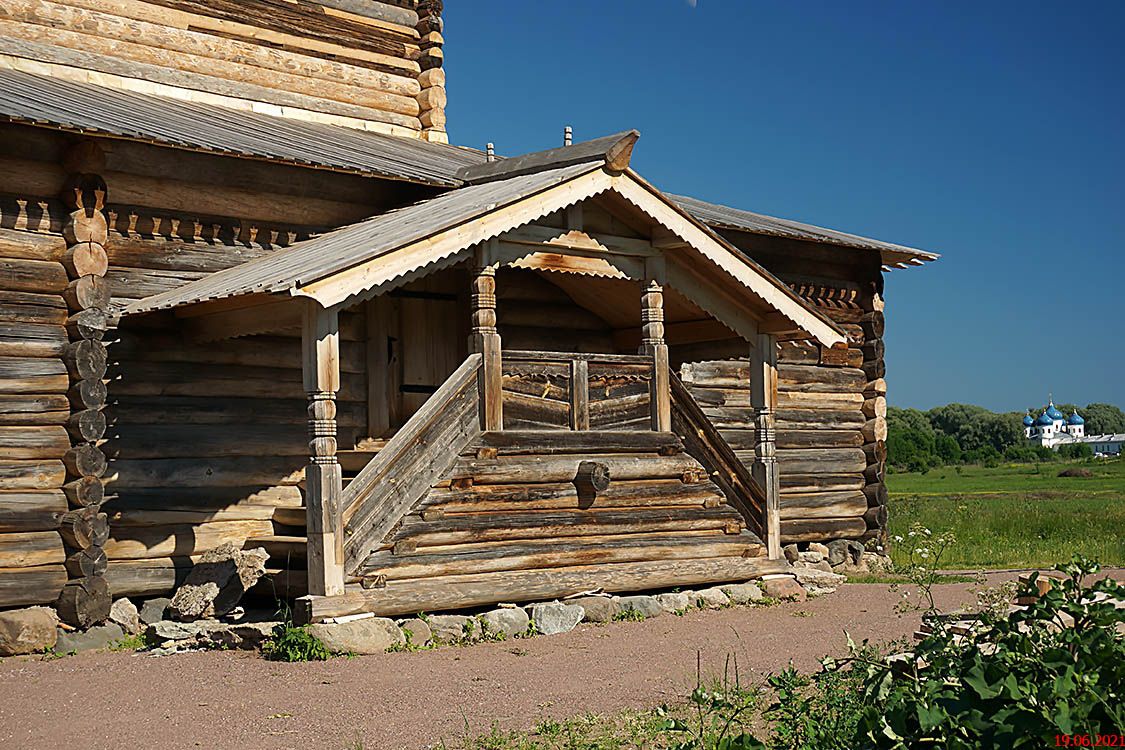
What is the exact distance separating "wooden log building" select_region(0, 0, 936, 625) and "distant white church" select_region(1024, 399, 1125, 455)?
11343 centimetres

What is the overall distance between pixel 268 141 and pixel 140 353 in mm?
2375

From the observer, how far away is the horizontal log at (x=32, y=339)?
10594mm

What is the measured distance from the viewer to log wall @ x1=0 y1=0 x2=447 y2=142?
1342 cm

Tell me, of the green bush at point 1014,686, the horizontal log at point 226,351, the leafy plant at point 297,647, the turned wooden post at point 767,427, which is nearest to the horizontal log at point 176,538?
the horizontal log at point 226,351

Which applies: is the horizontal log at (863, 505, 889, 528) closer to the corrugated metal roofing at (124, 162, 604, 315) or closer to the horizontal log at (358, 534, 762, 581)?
the horizontal log at (358, 534, 762, 581)

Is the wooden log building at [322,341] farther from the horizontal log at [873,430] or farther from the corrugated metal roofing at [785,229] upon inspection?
the horizontal log at [873,430]

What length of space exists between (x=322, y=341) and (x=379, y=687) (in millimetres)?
2816

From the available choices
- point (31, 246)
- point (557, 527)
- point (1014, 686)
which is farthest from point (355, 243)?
point (1014, 686)

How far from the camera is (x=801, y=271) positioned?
16844 mm

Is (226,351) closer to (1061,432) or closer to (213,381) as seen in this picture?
(213,381)

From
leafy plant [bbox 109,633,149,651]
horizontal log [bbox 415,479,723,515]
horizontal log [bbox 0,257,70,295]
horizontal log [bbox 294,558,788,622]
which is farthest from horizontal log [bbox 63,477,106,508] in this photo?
horizontal log [bbox 415,479,723,515]

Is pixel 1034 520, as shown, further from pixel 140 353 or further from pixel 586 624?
pixel 140 353

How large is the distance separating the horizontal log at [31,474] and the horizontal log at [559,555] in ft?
8.64

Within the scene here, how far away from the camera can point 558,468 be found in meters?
11.9
